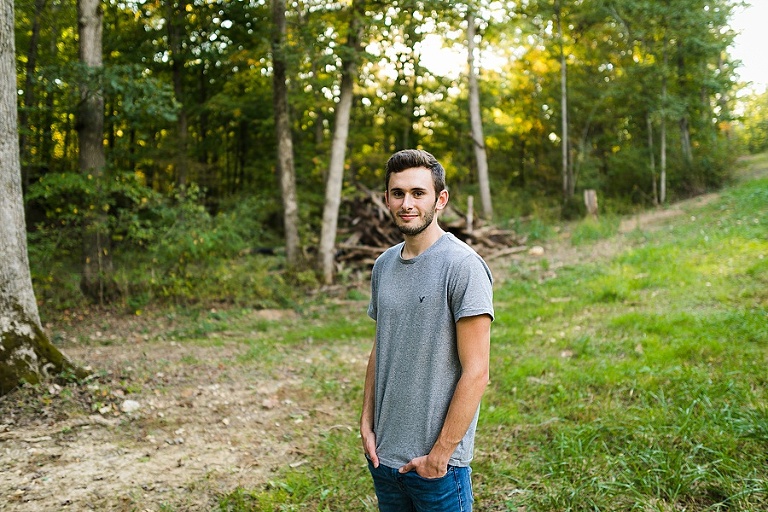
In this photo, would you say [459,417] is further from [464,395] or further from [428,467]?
[428,467]

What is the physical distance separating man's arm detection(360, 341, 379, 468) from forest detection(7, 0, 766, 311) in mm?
8880

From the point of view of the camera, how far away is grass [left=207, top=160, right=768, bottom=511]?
3.69 m

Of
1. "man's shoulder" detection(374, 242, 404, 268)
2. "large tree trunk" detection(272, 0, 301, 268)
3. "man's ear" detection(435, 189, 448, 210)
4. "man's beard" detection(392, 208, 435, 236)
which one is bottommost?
"man's shoulder" detection(374, 242, 404, 268)

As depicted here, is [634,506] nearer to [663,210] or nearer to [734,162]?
[663,210]

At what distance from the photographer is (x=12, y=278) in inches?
198

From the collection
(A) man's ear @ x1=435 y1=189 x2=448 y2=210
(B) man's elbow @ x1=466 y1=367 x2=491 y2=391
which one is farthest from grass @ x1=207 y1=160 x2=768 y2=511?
(A) man's ear @ x1=435 y1=189 x2=448 y2=210

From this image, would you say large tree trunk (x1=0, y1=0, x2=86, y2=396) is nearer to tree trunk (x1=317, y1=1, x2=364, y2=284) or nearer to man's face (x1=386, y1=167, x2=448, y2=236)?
man's face (x1=386, y1=167, x2=448, y2=236)

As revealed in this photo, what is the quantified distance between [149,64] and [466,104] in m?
13.1

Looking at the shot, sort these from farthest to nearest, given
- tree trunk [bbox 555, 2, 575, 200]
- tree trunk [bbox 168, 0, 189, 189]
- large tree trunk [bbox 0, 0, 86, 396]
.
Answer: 1. tree trunk [bbox 555, 2, 575, 200]
2. tree trunk [bbox 168, 0, 189, 189]
3. large tree trunk [bbox 0, 0, 86, 396]

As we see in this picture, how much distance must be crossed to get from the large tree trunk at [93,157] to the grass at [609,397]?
2.36 meters

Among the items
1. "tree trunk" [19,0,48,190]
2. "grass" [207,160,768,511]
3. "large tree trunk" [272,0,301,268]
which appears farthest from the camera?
"tree trunk" [19,0,48,190]

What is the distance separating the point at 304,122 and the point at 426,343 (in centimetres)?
2045

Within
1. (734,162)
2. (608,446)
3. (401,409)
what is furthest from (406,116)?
(401,409)

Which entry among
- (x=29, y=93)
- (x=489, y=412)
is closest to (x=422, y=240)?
(x=489, y=412)
